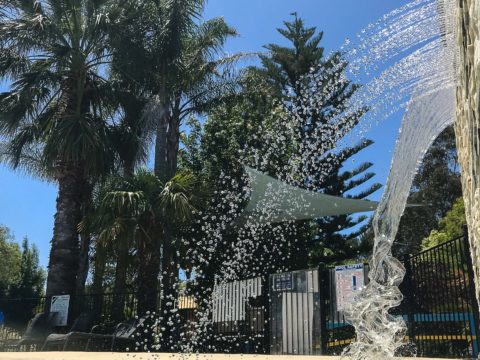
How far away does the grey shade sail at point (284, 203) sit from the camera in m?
11.7

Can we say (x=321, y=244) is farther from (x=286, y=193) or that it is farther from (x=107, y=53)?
(x=107, y=53)

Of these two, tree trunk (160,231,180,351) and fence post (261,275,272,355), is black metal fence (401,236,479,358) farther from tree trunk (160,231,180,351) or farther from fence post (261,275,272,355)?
tree trunk (160,231,180,351)

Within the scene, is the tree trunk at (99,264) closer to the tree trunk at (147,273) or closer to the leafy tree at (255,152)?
the tree trunk at (147,273)

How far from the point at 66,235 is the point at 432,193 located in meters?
17.9

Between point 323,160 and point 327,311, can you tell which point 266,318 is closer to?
point 327,311

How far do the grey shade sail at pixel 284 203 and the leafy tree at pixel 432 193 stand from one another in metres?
12.4

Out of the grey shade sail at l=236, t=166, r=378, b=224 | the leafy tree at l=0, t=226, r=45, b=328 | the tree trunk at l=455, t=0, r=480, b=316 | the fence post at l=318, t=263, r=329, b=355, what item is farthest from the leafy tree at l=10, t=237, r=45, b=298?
the tree trunk at l=455, t=0, r=480, b=316

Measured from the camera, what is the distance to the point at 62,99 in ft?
43.5

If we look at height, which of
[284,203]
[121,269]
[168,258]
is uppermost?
[284,203]

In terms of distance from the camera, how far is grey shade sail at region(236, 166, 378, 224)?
1166cm

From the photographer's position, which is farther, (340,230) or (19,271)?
(19,271)

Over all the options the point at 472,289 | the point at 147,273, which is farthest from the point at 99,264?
the point at 472,289

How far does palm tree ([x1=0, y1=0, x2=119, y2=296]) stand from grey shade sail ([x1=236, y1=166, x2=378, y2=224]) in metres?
3.68

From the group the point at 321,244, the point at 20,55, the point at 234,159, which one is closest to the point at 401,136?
the point at 234,159
